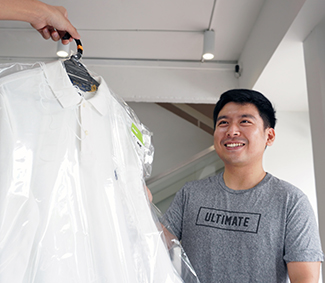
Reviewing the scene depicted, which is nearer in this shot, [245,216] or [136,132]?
[136,132]

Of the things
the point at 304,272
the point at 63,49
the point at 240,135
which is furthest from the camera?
the point at 63,49

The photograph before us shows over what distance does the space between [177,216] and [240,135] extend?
0.40 metres

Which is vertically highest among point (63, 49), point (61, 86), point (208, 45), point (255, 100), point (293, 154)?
point (208, 45)

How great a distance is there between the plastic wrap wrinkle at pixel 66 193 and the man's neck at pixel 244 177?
21.1 inches

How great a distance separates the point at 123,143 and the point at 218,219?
54 centimetres

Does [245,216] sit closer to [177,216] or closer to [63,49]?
[177,216]

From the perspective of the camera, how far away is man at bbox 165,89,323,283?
1042 mm

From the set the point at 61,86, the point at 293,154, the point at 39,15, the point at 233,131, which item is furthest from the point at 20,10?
the point at 293,154

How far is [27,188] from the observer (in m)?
0.60

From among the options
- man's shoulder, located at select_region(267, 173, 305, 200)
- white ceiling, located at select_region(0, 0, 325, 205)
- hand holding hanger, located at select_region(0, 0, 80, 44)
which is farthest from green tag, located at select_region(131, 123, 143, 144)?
white ceiling, located at select_region(0, 0, 325, 205)

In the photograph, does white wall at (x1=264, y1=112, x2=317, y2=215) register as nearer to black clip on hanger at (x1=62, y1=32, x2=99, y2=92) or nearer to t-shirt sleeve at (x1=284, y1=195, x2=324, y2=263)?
t-shirt sleeve at (x1=284, y1=195, x2=324, y2=263)

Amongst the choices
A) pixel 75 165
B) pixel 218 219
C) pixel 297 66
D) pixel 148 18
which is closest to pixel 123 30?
pixel 148 18

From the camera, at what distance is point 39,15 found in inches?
27.3

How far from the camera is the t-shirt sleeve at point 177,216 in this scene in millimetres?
1260
